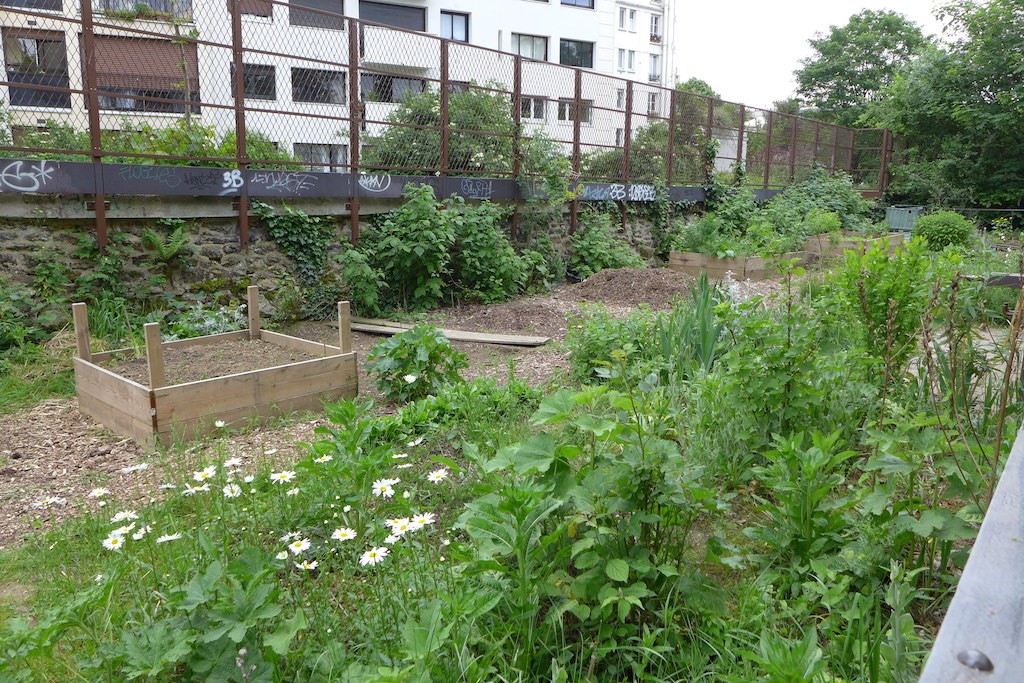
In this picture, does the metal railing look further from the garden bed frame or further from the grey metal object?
the grey metal object

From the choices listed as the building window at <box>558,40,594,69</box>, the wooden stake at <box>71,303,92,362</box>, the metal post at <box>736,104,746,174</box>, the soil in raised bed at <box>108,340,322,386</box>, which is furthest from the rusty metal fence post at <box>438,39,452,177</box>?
the building window at <box>558,40,594,69</box>

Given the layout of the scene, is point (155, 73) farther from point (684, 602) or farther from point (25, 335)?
point (684, 602)

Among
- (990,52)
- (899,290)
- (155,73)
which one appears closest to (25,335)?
(155,73)

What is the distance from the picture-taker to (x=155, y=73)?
307 inches

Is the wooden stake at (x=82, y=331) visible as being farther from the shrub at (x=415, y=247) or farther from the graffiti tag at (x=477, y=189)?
the graffiti tag at (x=477, y=189)

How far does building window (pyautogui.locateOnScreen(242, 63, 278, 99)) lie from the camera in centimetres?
816

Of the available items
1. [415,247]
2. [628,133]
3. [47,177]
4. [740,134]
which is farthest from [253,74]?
[740,134]

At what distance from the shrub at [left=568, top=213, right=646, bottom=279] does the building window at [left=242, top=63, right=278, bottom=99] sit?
4978 millimetres

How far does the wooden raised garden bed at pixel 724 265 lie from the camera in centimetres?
1165

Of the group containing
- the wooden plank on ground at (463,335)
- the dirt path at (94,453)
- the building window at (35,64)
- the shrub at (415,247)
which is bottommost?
the dirt path at (94,453)

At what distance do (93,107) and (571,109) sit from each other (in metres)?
7.19

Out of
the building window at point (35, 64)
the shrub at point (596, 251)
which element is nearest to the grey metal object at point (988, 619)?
the building window at point (35, 64)

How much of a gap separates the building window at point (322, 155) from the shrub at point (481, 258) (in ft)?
4.89

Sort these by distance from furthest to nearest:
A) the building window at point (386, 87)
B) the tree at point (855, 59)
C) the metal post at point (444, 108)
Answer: the tree at point (855, 59)
the metal post at point (444, 108)
the building window at point (386, 87)
